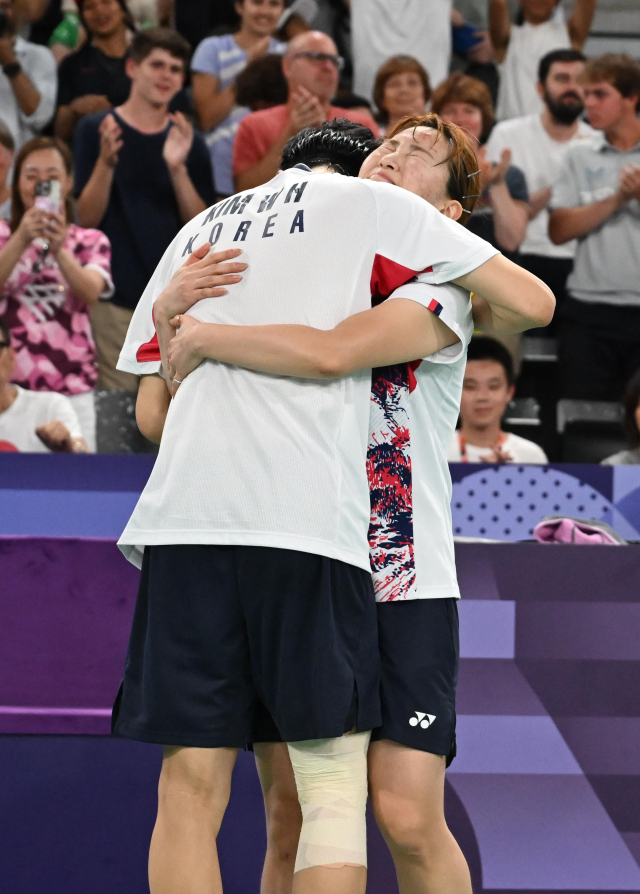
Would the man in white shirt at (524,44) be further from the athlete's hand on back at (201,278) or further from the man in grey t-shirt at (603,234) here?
the athlete's hand on back at (201,278)

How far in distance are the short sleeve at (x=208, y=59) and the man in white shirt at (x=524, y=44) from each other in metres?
1.54

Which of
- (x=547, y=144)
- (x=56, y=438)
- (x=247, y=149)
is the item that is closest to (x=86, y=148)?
(x=247, y=149)

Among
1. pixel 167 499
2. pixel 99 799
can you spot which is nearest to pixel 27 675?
pixel 99 799

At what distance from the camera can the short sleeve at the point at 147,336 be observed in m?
1.87

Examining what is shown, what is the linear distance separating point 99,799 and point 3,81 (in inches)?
156

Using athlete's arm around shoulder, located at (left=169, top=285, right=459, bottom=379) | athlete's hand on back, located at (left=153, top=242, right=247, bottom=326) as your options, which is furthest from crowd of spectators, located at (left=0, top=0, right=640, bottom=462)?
athlete's arm around shoulder, located at (left=169, top=285, right=459, bottom=379)

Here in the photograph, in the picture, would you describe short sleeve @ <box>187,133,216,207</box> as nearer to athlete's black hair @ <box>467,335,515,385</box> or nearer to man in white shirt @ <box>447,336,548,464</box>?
athlete's black hair @ <box>467,335,515,385</box>

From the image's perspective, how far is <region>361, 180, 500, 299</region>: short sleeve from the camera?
1666mm

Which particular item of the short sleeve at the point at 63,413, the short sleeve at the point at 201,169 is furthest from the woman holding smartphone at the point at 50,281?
the short sleeve at the point at 201,169

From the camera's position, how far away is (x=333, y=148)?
196 centimetres

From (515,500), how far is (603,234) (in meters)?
1.89

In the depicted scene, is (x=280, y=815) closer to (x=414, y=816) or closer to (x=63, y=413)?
(x=414, y=816)

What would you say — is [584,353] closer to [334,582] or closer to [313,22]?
[313,22]

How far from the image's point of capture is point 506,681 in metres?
2.32
